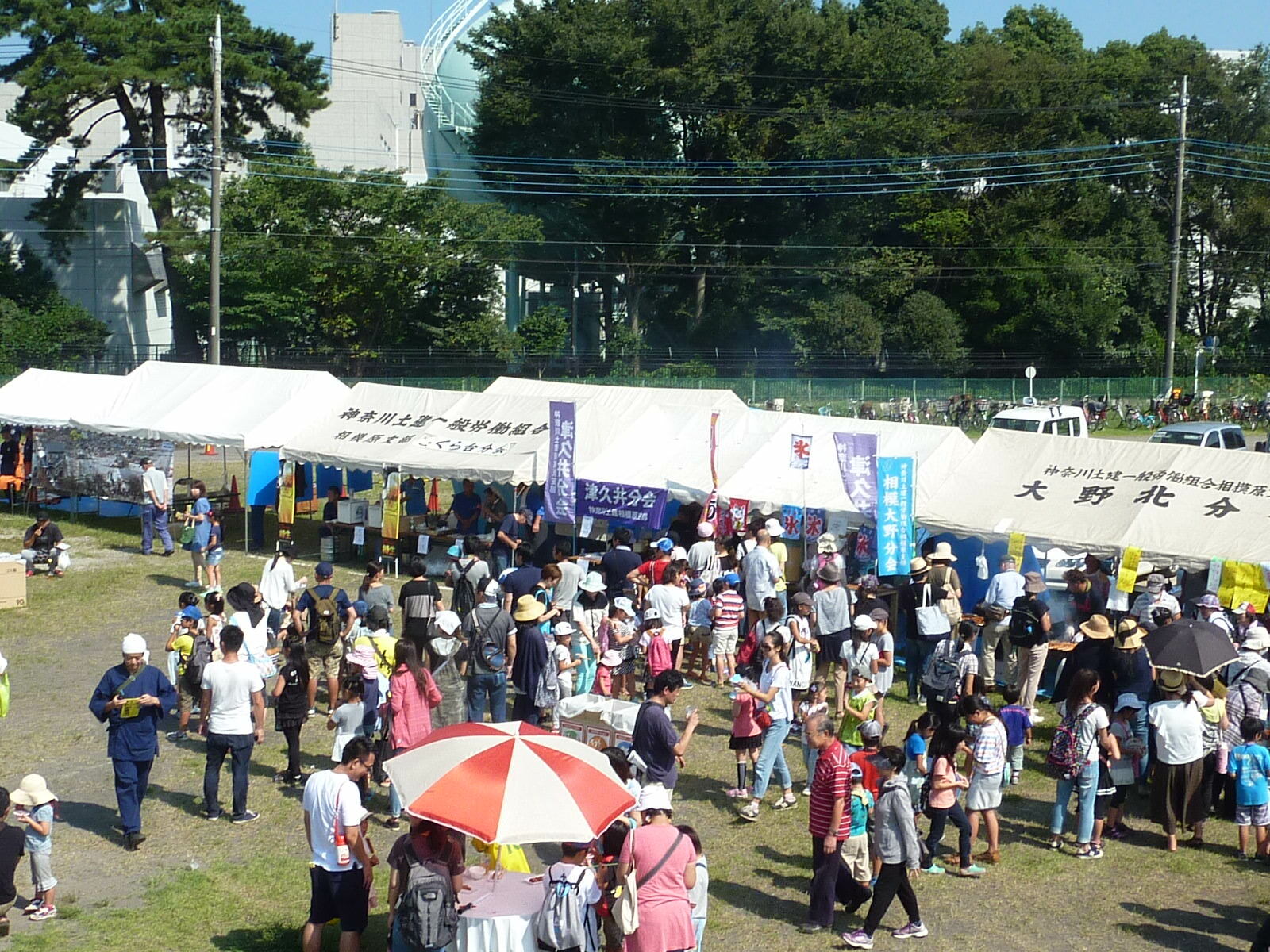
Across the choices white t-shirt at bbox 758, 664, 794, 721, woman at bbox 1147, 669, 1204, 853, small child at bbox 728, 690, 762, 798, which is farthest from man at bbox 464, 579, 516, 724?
woman at bbox 1147, 669, 1204, 853

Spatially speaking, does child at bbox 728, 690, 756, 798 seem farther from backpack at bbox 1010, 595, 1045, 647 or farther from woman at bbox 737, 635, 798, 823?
backpack at bbox 1010, 595, 1045, 647

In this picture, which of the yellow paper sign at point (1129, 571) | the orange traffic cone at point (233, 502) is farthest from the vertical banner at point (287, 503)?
the yellow paper sign at point (1129, 571)

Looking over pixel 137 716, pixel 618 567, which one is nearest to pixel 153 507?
pixel 618 567

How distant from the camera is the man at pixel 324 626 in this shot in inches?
459

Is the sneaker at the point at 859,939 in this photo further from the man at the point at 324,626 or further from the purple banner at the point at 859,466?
the purple banner at the point at 859,466

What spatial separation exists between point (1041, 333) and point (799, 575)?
38.7 metres

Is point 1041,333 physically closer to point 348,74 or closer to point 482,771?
point 348,74

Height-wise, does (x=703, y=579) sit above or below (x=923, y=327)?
below

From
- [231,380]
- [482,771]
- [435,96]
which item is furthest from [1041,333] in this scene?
[482,771]

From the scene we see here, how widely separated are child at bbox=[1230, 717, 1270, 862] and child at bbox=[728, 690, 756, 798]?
3113 mm

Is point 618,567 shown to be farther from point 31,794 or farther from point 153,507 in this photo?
point 153,507

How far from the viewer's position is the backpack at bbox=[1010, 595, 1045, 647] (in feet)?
40.1

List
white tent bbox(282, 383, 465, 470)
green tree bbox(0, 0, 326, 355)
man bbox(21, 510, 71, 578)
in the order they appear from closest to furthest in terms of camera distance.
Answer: man bbox(21, 510, 71, 578), white tent bbox(282, 383, 465, 470), green tree bbox(0, 0, 326, 355)

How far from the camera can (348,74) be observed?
5956cm
